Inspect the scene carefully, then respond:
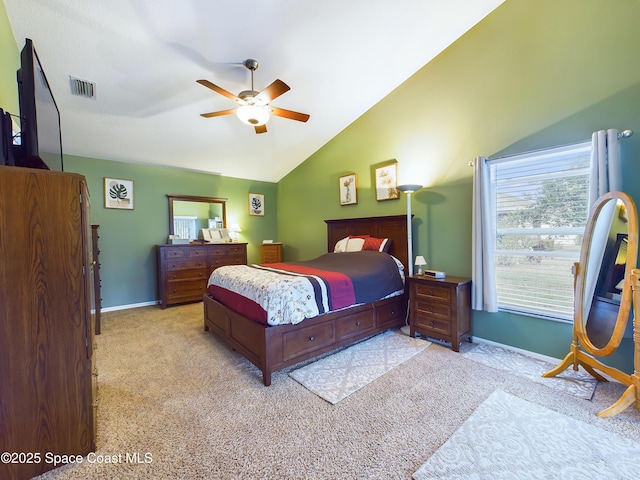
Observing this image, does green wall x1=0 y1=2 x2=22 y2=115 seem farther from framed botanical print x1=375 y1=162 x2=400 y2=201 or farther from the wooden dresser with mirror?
framed botanical print x1=375 y1=162 x2=400 y2=201

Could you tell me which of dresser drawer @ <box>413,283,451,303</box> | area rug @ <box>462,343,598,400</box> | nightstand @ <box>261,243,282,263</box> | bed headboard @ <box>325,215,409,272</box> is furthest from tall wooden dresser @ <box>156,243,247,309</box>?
area rug @ <box>462,343,598,400</box>

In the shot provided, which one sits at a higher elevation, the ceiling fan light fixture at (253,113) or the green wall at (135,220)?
the ceiling fan light fixture at (253,113)

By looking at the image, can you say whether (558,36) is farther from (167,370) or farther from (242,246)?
(242,246)

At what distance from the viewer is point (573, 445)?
5.22 feet

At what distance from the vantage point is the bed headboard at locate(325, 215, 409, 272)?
3.83 m

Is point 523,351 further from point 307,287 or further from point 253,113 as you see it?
point 253,113

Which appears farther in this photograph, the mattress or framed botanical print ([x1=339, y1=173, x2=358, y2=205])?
framed botanical print ([x1=339, y1=173, x2=358, y2=205])

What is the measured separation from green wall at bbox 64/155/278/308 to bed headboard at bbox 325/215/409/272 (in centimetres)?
258

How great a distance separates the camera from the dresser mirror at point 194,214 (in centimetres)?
500

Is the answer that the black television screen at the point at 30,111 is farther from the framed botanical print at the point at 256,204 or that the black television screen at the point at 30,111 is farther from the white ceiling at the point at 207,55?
the framed botanical print at the point at 256,204

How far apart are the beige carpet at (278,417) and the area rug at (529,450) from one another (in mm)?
79

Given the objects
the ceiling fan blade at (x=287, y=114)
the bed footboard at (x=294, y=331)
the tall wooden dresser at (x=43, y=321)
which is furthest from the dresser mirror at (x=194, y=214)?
the tall wooden dresser at (x=43, y=321)

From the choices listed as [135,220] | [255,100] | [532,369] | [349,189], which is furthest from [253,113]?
[532,369]

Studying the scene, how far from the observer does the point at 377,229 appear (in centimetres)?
416
